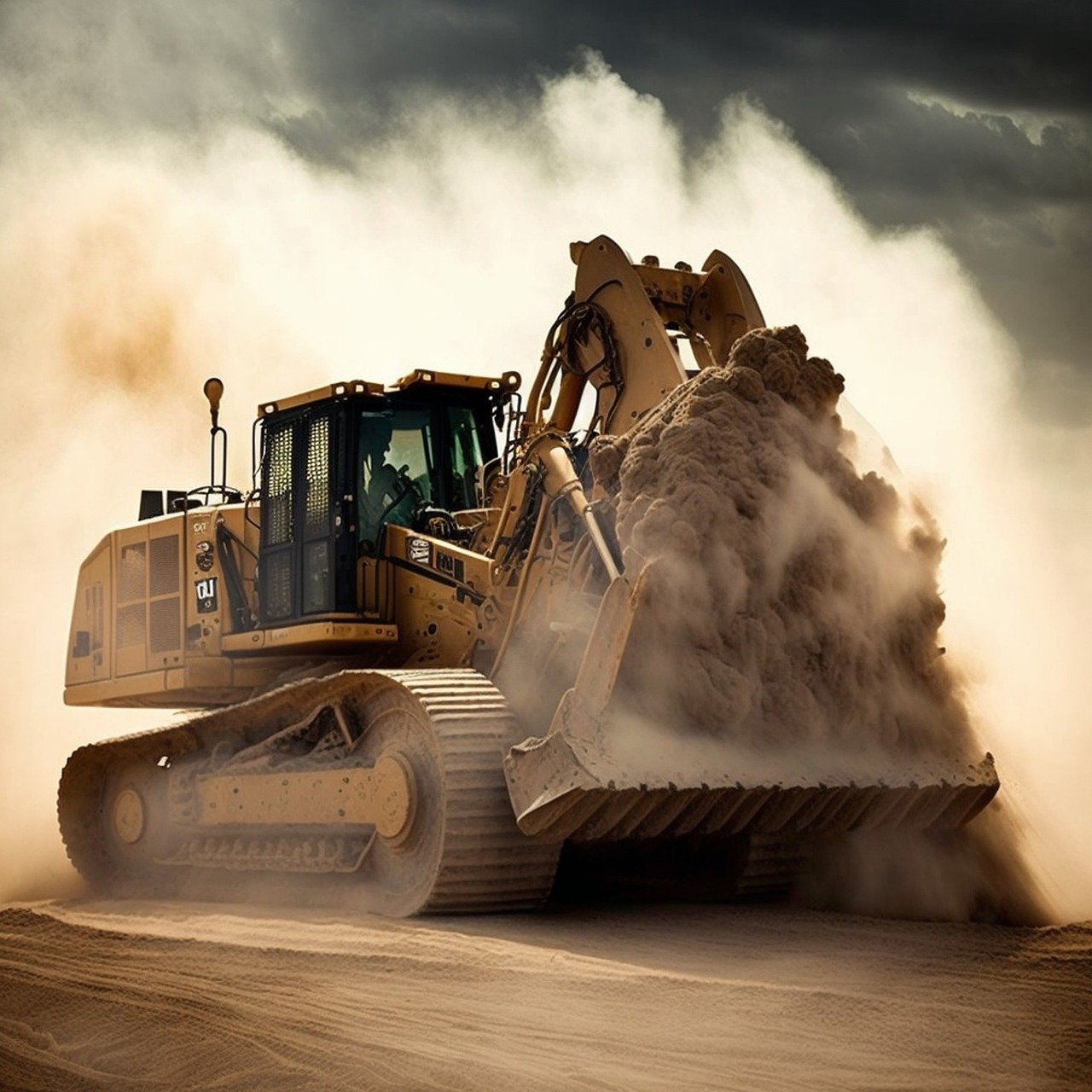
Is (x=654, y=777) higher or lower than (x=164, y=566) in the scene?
lower

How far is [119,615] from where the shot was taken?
14609 millimetres

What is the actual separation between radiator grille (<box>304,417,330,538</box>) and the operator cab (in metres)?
0.01

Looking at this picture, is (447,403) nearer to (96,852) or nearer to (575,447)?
(575,447)

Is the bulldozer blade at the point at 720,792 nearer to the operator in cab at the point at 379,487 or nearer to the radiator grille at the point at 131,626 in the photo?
the operator in cab at the point at 379,487

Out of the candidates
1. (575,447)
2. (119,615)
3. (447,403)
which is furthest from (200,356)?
(575,447)

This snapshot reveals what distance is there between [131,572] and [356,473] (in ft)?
10.6

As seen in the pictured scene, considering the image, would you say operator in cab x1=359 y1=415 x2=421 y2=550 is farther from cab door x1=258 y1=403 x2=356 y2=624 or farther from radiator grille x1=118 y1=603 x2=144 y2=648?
radiator grille x1=118 y1=603 x2=144 y2=648

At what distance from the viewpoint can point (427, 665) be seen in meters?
11.8

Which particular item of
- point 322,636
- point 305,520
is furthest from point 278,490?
point 322,636

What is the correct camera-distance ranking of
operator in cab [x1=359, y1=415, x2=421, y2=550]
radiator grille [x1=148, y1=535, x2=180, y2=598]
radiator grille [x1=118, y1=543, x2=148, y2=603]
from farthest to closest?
radiator grille [x1=118, y1=543, x2=148, y2=603] → radiator grille [x1=148, y1=535, x2=180, y2=598] → operator in cab [x1=359, y1=415, x2=421, y2=550]

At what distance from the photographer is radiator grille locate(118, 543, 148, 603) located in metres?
14.4

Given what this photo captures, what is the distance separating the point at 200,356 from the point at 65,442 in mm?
2117

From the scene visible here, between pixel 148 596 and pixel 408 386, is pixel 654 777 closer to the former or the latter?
pixel 408 386

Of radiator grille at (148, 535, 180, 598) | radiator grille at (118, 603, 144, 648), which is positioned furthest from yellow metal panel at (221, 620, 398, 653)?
radiator grille at (118, 603, 144, 648)
